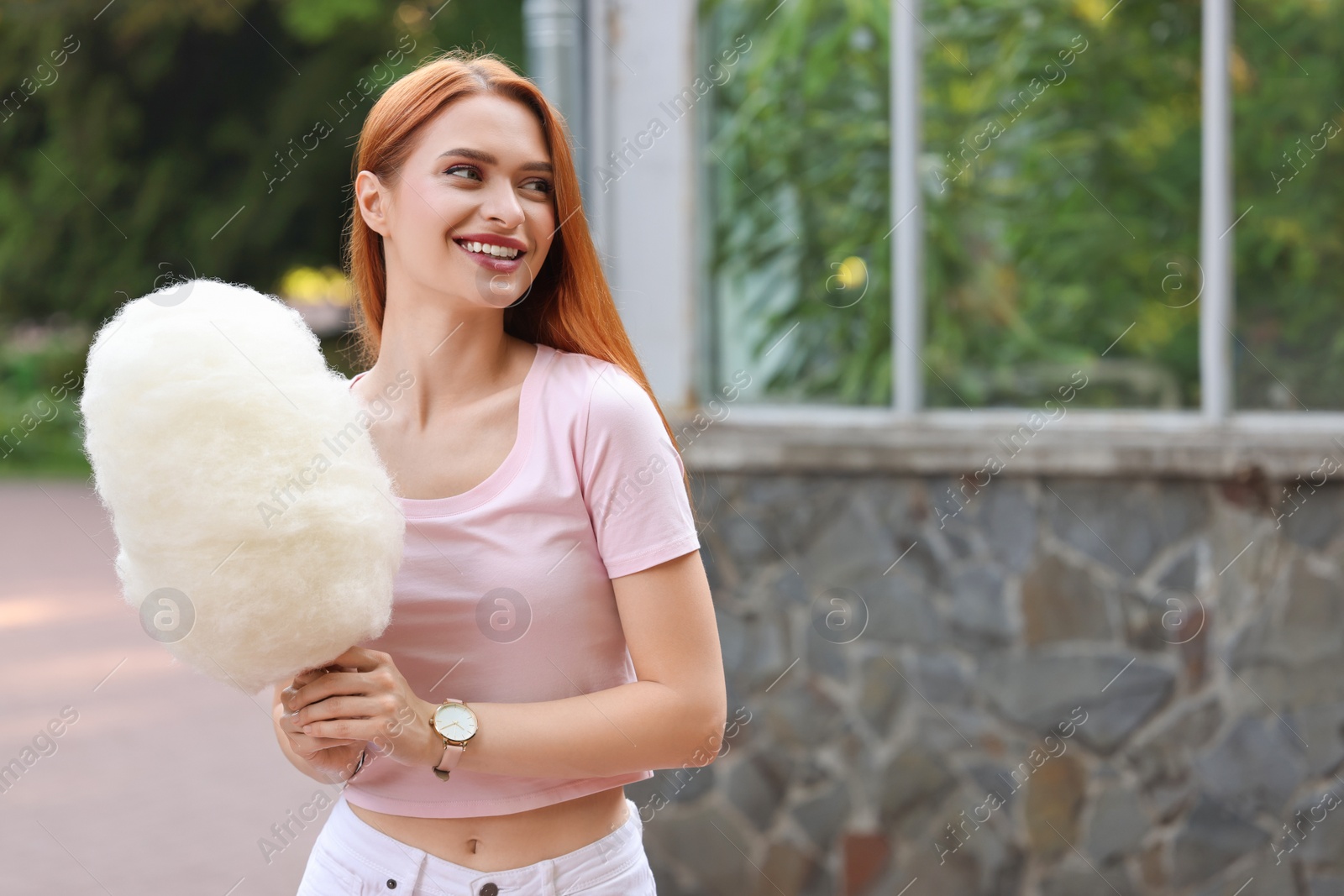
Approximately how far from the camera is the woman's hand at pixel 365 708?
147cm

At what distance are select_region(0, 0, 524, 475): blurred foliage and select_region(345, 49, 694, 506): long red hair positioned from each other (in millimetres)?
12803

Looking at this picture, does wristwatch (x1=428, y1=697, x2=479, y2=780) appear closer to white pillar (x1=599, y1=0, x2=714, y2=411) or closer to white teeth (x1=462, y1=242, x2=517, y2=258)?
white teeth (x1=462, y1=242, x2=517, y2=258)

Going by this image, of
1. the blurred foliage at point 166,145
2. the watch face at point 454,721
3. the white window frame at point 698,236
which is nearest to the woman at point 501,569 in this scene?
the watch face at point 454,721

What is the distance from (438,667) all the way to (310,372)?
40 cm

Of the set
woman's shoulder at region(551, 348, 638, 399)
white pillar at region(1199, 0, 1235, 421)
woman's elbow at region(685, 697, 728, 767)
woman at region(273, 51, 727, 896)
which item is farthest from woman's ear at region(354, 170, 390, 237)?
white pillar at region(1199, 0, 1235, 421)

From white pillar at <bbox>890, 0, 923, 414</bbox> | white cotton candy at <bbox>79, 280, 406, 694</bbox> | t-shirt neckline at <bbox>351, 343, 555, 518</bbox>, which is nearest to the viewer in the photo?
white cotton candy at <bbox>79, 280, 406, 694</bbox>

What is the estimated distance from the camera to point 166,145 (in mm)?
15617

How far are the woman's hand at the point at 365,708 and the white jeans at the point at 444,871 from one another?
0.21m

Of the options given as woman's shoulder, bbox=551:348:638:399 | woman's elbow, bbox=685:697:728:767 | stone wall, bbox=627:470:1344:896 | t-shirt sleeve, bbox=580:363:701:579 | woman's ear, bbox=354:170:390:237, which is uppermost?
woman's ear, bbox=354:170:390:237

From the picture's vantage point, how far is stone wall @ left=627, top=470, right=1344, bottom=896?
12.4ft

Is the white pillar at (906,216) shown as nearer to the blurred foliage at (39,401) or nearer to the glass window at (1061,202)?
the glass window at (1061,202)

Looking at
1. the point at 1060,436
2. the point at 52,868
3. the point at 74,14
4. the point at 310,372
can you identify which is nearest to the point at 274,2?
the point at 74,14

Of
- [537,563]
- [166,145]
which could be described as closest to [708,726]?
[537,563]

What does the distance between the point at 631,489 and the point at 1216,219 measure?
9.75ft
